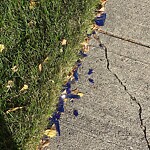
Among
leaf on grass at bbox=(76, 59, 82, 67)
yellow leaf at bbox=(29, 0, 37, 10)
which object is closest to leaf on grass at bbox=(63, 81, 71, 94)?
leaf on grass at bbox=(76, 59, 82, 67)

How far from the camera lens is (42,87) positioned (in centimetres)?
314

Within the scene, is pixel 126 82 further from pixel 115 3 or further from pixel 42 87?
pixel 115 3

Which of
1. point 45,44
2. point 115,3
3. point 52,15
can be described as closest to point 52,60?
point 45,44

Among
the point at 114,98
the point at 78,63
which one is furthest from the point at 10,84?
the point at 114,98

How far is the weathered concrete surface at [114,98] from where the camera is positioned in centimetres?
291

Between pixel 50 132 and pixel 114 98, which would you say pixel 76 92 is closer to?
pixel 114 98

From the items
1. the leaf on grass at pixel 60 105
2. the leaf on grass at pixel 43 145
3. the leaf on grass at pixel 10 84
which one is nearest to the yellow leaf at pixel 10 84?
the leaf on grass at pixel 10 84

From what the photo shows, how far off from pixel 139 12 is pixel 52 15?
0.86 meters

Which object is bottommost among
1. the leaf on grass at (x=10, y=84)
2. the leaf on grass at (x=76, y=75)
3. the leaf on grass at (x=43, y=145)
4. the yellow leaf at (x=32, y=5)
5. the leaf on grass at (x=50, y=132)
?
the leaf on grass at (x=43, y=145)

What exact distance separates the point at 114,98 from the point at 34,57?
0.71 metres

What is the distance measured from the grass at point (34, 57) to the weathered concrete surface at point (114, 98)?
160 millimetres

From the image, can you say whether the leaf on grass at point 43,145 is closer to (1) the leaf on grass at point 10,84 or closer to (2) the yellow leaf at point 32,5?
(1) the leaf on grass at point 10,84

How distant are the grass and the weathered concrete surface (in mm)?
160

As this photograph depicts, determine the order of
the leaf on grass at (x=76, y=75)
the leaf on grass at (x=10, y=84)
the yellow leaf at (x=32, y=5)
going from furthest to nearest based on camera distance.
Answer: the yellow leaf at (x=32, y=5)
the leaf on grass at (x=76, y=75)
the leaf on grass at (x=10, y=84)
